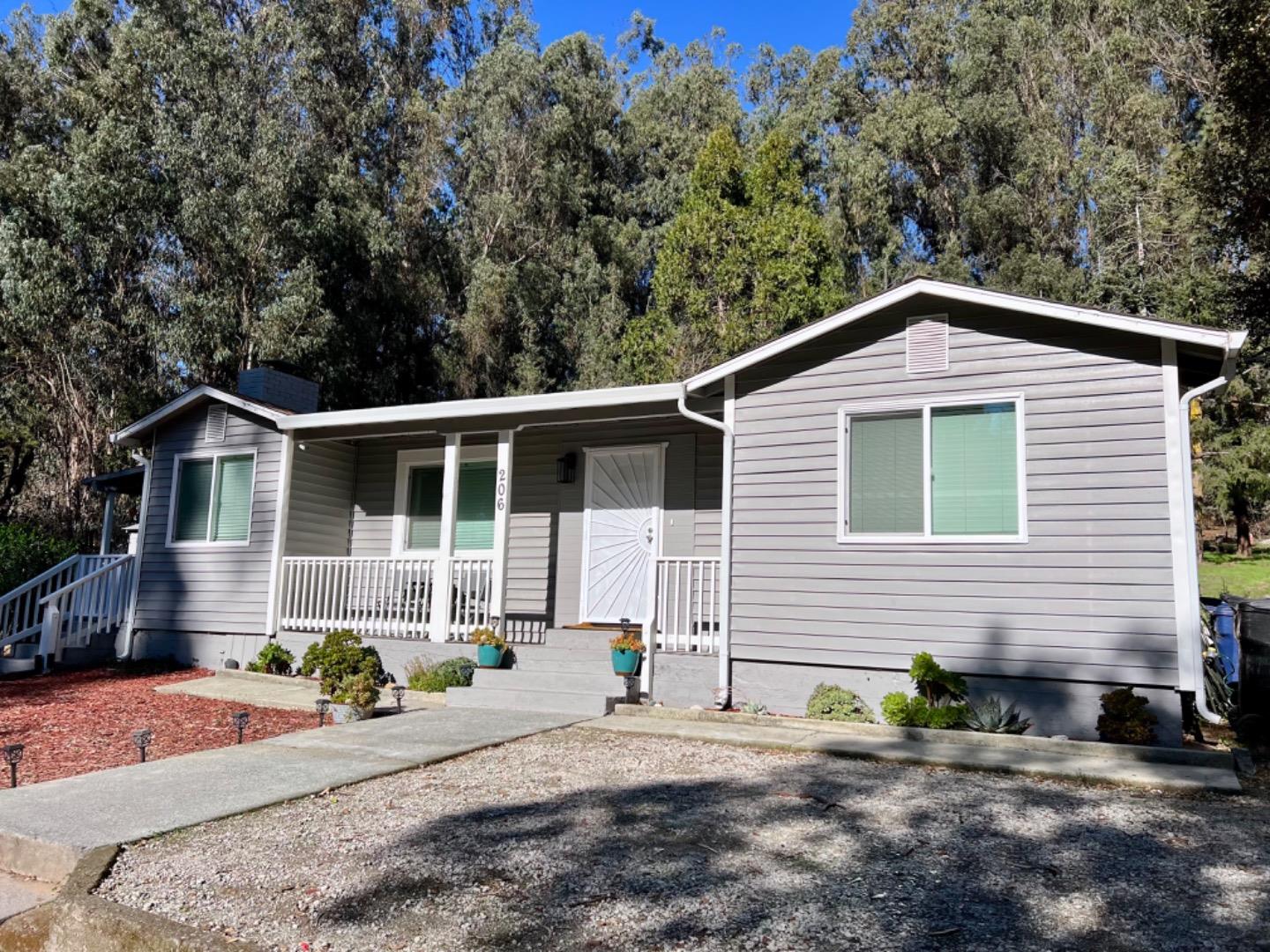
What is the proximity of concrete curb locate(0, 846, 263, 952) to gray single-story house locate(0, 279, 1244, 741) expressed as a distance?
497 cm

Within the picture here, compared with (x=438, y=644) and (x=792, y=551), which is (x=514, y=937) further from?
(x=438, y=644)

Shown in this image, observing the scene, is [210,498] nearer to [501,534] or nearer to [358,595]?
[358,595]

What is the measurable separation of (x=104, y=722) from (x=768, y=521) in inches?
244

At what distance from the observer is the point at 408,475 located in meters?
11.8

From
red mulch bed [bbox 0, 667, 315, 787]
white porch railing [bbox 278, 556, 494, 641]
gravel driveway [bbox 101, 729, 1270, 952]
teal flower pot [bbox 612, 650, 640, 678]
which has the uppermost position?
white porch railing [bbox 278, 556, 494, 641]

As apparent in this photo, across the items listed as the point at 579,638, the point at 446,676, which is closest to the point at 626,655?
the point at 579,638

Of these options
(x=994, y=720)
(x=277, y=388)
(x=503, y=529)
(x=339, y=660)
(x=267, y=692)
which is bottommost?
(x=267, y=692)

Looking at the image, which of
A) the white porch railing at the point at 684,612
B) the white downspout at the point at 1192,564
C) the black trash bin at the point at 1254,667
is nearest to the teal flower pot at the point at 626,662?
the white porch railing at the point at 684,612

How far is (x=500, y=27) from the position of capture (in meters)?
27.6

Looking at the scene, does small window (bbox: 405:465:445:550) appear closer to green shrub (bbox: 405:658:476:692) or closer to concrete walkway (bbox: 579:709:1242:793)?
green shrub (bbox: 405:658:476:692)

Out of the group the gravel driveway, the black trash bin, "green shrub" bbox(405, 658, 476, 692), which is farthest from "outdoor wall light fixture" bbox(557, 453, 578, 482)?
the black trash bin

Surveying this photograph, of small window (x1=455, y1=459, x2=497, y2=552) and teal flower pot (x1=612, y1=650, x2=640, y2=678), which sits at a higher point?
small window (x1=455, y1=459, x2=497, y2=552)

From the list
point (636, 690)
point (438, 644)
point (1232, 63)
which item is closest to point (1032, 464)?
point (636, 690)

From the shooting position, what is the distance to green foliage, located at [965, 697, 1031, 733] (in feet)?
21.7
